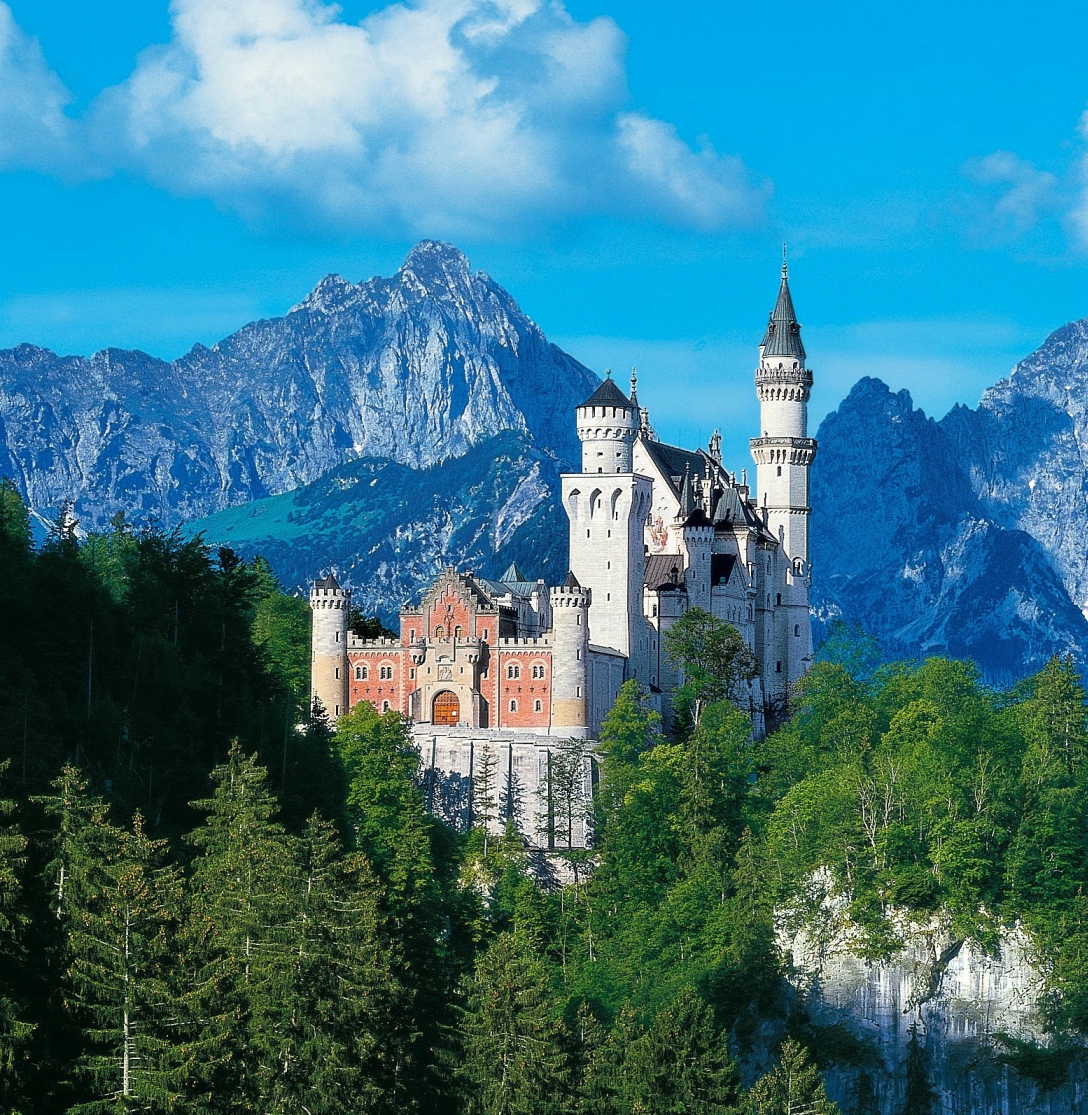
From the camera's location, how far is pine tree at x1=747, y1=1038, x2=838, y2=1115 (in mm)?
80750

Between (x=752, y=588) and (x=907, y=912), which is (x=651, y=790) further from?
(x=752, y=588)

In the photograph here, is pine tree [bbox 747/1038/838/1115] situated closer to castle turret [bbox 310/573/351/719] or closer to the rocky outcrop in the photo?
the rocky outcrop

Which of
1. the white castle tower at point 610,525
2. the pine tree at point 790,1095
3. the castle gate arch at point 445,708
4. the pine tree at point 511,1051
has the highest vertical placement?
the white castle tower at point 610,525

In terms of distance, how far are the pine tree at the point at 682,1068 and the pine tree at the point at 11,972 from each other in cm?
2462

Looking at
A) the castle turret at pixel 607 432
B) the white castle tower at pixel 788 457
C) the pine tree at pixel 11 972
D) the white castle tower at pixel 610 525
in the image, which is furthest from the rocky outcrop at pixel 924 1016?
the pine tree at pixel 11 972

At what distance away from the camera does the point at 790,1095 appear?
8100cm

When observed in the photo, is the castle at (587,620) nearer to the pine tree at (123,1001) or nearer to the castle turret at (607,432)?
the castle turret at (607,432)

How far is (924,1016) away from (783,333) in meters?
61.3

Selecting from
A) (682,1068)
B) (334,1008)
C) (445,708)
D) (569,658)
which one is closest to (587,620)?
(569,658)

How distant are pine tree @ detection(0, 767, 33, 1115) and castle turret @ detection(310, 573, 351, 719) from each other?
209 feet

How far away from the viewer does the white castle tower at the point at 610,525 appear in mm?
130125

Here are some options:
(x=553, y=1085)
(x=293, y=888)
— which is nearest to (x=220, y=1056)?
(x=293, y=888)

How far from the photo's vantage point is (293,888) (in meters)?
74.4

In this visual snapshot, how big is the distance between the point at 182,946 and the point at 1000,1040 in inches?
1911
